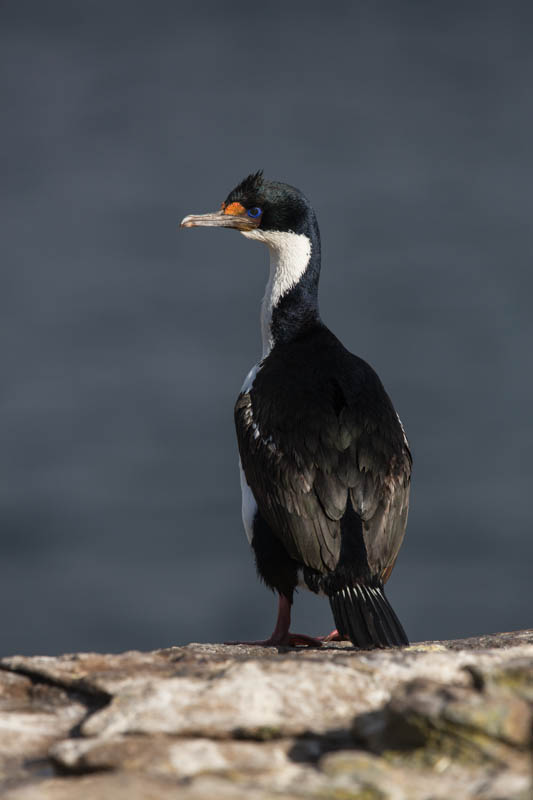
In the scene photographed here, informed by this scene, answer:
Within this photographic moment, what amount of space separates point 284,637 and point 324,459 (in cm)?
108

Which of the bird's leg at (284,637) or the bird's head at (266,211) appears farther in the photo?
the bird's head at (266,211)

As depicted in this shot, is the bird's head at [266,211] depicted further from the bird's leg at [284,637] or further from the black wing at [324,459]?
the bird's leg at [284,637]

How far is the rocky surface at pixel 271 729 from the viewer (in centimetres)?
238

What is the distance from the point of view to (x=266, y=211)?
811 centimetres

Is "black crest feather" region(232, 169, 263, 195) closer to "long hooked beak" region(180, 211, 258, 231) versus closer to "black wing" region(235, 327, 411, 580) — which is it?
"long hooked beak" region(180, 211, 258, 231)

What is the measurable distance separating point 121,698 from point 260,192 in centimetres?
567

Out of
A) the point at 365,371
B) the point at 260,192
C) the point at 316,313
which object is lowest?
the point at 365,371

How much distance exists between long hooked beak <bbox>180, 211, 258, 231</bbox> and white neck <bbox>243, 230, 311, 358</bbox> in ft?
0.45

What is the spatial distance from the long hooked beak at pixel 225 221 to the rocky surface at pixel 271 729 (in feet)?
16.8

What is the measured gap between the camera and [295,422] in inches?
247

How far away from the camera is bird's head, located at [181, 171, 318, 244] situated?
26.4 feet

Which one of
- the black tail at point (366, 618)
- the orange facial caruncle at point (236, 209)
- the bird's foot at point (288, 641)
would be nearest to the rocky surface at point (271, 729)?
the black tail at point (366, 618)

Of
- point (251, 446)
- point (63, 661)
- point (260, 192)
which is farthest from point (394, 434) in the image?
point (63, 661)

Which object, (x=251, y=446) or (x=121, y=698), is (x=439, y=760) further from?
(x=251, y=446)
